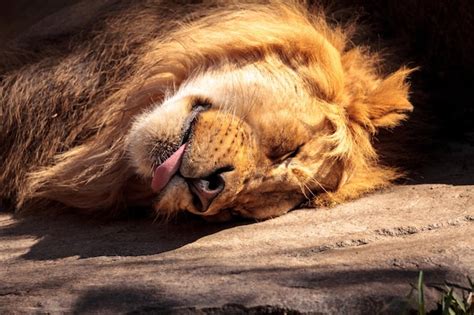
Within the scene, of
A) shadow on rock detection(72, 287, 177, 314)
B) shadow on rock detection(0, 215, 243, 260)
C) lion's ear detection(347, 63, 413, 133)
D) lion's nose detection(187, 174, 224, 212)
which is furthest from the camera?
lion's ear detection(347, 63, 413, 133)

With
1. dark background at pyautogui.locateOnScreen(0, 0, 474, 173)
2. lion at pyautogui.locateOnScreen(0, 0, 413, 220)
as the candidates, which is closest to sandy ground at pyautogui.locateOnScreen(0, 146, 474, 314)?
lion at pyautogui.locateOnScreen(0, 0, 413, 220)

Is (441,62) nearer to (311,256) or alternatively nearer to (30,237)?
(311,256)

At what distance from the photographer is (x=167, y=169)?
3156 millimetres

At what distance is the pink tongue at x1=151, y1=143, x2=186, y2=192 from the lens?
315 centimetres

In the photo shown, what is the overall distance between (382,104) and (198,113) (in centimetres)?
77

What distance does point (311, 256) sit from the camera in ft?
9.95

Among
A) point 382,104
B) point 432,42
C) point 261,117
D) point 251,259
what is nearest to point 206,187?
point 251,259

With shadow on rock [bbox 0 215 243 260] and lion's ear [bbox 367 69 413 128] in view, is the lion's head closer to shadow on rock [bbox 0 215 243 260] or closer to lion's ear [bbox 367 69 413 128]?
lion's ear [bbox 367 69 413 128]

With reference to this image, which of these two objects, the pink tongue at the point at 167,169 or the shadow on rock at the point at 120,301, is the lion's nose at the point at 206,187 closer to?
the pink tongue at the point at 167,169

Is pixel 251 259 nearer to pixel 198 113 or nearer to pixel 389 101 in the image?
pixel 198 113

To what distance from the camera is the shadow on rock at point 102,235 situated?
10.7 ft

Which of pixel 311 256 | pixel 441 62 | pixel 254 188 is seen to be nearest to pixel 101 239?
pixel 254 188

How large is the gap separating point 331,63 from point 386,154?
48 cm

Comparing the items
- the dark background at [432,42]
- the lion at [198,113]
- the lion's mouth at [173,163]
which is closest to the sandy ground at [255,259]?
the lion at [198,113]
